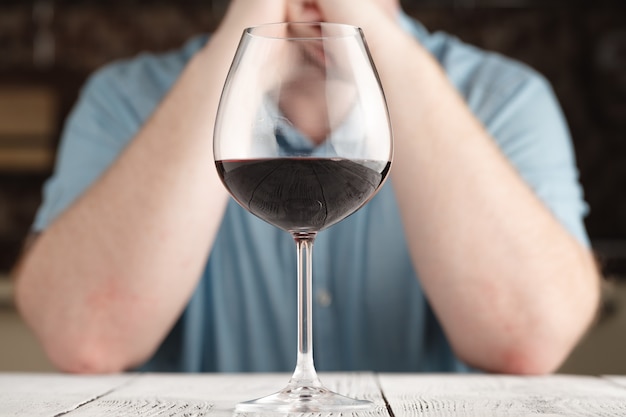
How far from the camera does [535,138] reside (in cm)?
141

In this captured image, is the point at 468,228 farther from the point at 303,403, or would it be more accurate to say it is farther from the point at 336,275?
the point at 303,403

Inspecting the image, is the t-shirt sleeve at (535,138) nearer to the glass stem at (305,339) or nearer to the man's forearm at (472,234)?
the man's forearm at (472,234)

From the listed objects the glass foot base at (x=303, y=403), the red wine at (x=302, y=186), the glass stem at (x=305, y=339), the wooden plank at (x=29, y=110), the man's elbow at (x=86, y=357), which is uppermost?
the wooden plank at (x=29, y=110)

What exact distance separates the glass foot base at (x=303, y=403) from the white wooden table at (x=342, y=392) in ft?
0.05

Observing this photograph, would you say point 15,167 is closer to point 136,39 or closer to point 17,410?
point 136,39

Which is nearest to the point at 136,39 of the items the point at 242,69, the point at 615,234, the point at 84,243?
the point at 615,234

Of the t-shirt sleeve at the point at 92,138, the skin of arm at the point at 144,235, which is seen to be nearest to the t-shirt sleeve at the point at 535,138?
the skin of arm at the point at 144,235

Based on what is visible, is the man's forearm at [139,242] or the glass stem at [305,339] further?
the man's forearm at [139,242]

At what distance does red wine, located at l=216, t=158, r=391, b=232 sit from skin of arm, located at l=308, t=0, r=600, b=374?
462mm

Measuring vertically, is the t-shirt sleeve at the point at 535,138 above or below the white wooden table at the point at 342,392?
above

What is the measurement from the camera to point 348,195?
678 mm

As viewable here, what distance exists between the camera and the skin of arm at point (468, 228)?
1.13 meters

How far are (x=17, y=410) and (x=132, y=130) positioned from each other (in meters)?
0.89

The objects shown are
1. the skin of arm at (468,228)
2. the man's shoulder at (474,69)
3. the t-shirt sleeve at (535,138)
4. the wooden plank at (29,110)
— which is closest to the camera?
the skin of arm at (468,228)
